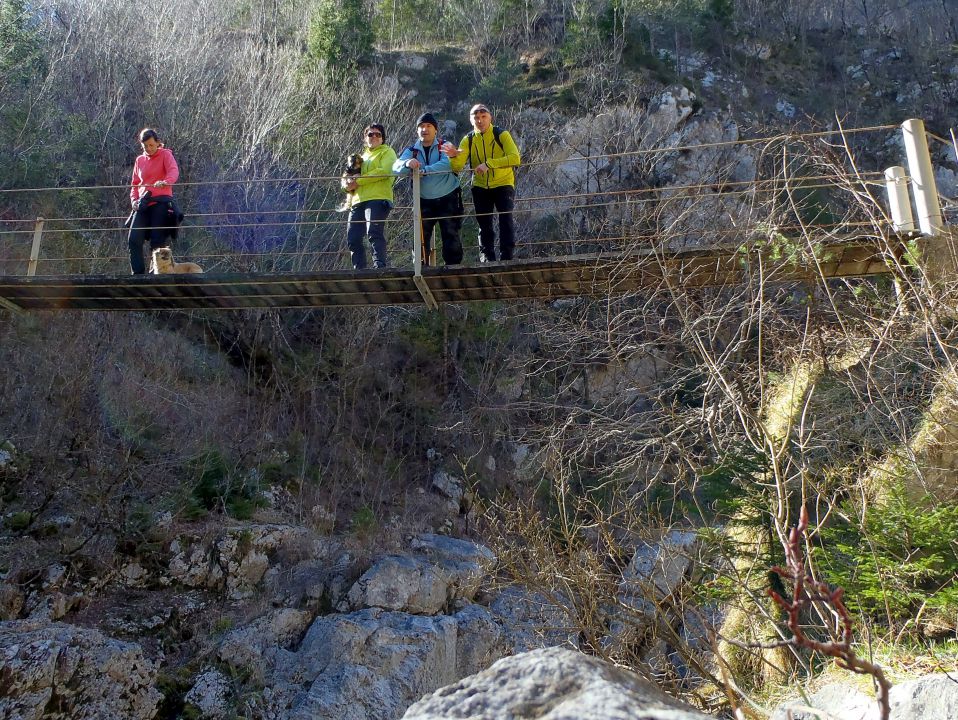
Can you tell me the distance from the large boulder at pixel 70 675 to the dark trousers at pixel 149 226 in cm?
333

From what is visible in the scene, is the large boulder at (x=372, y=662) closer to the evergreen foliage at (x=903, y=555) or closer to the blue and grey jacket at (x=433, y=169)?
the evergreen foliage at (x=903, y=555)

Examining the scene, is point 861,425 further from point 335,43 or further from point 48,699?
point 335,43

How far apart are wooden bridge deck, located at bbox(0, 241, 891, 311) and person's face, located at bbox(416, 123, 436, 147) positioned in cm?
120

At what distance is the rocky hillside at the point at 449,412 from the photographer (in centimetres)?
639

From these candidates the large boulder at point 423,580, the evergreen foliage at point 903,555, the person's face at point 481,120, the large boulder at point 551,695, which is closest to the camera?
the large boulder at point 551,695

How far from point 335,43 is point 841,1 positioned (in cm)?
1723

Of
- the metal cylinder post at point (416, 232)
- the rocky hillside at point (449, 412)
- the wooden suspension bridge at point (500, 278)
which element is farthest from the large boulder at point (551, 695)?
the metal cylinder post at point (416, 232)

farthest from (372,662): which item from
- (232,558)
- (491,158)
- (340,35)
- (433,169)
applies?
(340,35)

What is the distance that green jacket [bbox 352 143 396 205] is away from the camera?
7.54 m

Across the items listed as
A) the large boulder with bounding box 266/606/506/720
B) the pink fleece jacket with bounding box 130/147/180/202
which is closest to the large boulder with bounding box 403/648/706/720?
the pink fleece jacket with bounding box 130/147/180/202

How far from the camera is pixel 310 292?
7535 mm

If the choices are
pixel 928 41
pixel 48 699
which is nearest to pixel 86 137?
pixel 48 699

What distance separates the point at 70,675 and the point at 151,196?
166 inches

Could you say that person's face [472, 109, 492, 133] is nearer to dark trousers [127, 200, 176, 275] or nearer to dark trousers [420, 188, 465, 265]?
dark trousers [420, 188, 465, 265]
